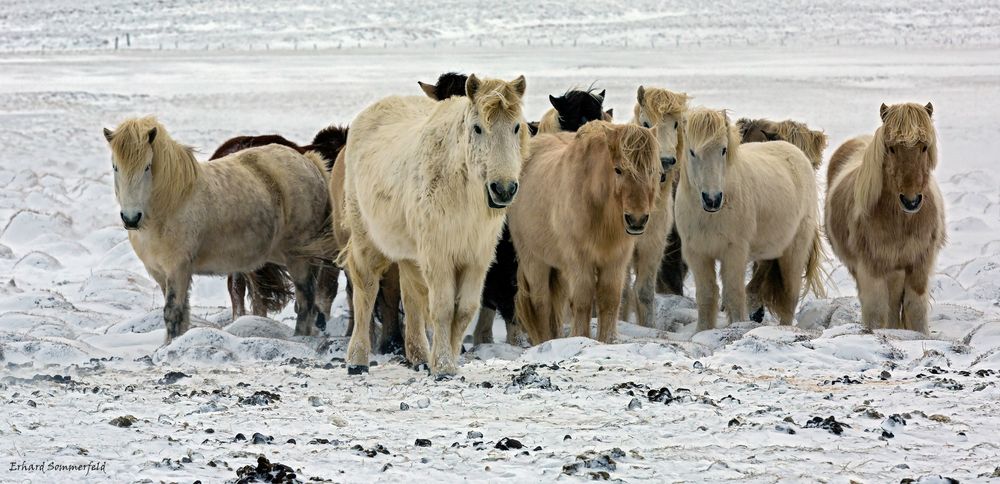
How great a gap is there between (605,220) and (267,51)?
28.1 meters

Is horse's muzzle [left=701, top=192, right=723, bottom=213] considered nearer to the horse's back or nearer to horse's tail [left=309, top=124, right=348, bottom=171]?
the horse's back

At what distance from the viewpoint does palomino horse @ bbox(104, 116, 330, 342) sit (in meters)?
7.48

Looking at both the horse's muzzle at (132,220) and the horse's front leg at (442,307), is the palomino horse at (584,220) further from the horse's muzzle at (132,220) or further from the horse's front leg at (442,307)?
the horse's muzzle at (132,220)

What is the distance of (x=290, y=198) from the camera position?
28.0 feet

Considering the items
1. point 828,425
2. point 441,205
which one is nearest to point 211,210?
point 441,205

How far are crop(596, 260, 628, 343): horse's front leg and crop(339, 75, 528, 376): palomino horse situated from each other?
1112 mm

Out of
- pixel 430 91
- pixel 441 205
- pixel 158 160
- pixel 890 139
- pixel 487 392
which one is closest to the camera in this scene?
pixel 487 392

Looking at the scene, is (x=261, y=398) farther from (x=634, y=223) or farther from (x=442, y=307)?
(x=634, y=223)

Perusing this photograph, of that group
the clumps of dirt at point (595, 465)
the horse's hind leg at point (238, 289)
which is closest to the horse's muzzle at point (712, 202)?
the horse's hind leg at point (238, 289)

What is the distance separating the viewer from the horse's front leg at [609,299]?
7117 millimetres

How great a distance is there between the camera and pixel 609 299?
7.17 m

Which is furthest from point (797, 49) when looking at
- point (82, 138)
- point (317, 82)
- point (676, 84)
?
point (82, 138)

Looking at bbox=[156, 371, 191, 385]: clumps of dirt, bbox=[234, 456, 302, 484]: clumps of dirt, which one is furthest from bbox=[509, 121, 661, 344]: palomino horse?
bbox=[234, 456, 302, 484]: clumps of dirt

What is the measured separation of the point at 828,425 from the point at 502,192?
6.39ft
